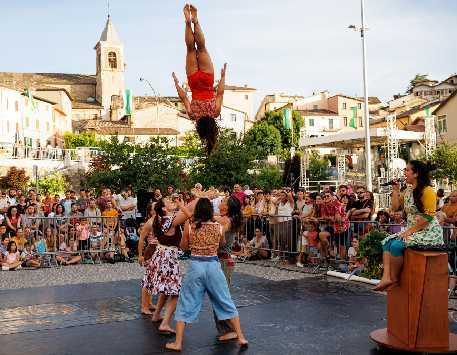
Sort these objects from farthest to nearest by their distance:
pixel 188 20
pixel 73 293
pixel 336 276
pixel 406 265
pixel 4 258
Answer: pixel 4 258 < pixel 336 276 < pixel 73 293 < pixel 188 20 < pixel 406 265

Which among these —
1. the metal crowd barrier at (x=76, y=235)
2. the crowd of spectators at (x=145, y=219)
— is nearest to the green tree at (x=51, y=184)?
the crowd of spectators at (x=145, y=219)

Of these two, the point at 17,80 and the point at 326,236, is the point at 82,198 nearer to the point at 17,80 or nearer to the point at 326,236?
the point at 326,236

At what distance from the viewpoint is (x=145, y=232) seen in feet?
28.8

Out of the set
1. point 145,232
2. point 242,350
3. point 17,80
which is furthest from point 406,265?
point 17,80

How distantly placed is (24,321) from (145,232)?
2.17 meters

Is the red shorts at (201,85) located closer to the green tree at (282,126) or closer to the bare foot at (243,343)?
the bare foot at (243,343)

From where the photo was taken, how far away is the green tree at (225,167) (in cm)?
3053

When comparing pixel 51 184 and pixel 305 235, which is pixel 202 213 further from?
pixel 51 184

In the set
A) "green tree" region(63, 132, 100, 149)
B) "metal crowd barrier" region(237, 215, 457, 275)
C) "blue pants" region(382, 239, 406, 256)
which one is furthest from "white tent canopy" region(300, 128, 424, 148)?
"green tree" region(63, 132, 100, 149)

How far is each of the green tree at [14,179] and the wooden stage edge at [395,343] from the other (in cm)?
3379

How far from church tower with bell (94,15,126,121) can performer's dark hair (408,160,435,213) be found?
Result: 88535 mm

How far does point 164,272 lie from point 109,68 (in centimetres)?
9258

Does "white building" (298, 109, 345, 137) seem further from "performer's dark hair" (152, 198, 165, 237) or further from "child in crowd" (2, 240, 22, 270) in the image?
"performer's dark hair" (152, 198, 165, 237)

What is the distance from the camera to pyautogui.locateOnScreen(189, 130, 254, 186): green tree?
3053cm
